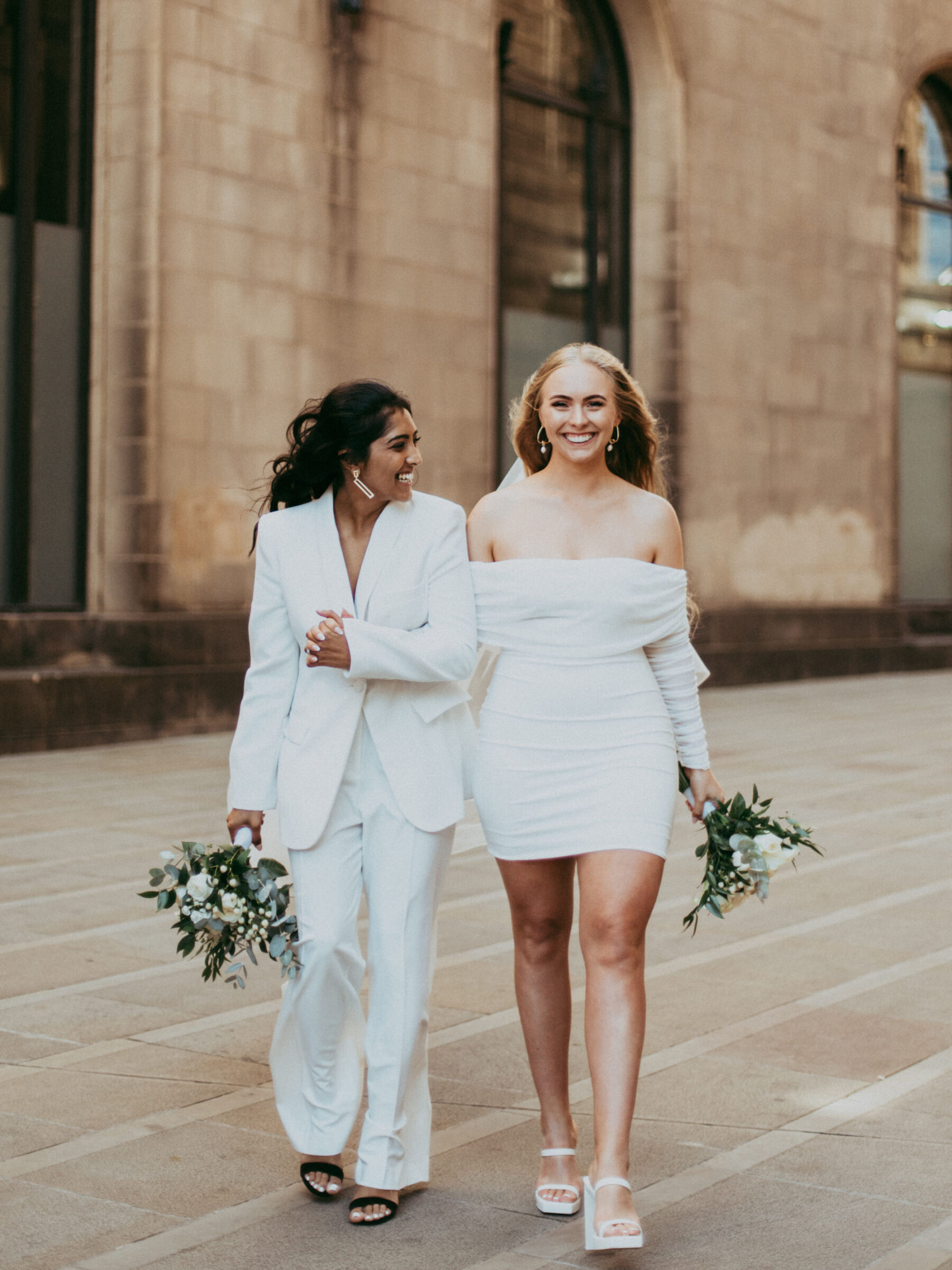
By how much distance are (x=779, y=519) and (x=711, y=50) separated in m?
5.27

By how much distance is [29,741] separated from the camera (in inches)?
490

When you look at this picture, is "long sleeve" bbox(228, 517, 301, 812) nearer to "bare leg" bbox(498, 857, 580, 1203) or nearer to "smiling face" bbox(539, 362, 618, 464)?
"bare leg" bbox(498, 857, 580, 1203)

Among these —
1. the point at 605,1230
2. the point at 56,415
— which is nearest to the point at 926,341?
the point at 56,415

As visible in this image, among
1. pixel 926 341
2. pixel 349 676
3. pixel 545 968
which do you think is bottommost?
pixel 545 968

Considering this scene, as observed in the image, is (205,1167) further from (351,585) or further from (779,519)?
(779,519)

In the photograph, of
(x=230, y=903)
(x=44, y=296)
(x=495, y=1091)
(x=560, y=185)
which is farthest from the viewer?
(x=560, y=185)

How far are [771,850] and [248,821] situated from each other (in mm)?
1221

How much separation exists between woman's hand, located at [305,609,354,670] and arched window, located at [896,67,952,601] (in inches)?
778

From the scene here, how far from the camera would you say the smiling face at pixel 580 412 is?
4.14 m

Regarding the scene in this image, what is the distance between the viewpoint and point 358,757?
4.05m

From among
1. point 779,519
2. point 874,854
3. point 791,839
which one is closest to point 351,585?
point 791,839

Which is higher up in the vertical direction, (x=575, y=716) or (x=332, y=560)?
(x=332, y=560)

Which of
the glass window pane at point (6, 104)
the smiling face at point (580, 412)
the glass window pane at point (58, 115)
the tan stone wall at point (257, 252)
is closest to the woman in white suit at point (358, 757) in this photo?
the smiling face at point (580, 412)

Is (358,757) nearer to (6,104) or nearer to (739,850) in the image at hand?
(739,850)
